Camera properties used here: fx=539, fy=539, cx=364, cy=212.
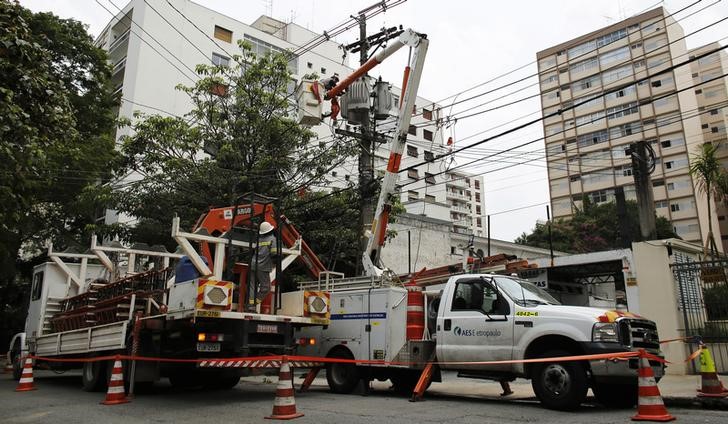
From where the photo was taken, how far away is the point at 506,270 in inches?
568

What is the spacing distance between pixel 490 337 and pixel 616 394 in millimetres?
2042

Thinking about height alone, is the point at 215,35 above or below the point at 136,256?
above

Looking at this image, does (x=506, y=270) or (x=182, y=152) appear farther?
(x=182, y=152)

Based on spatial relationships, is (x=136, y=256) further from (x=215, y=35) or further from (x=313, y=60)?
(x=313, y=60)

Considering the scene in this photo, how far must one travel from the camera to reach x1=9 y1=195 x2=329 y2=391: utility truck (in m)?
9.16

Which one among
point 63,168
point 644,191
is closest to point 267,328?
point 644,191

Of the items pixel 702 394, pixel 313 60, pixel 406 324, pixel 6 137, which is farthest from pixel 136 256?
pixel 313 60

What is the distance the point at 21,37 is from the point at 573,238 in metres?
41.9

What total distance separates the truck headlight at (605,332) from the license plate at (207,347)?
6021mm

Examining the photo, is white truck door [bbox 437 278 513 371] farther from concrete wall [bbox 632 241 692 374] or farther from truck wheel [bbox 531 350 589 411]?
concrete wall [bbox 632 241 692 374]

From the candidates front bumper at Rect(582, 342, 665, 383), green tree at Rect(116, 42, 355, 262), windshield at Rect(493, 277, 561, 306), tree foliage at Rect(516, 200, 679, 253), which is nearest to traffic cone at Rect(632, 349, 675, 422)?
front bumper at Rect(582, 342, 665, 383)

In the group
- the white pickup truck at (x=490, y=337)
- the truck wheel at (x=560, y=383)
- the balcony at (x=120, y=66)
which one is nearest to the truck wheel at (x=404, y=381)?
the white pickup truck at (x=490, y=337)

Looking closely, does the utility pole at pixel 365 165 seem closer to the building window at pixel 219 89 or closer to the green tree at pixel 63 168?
the building window at pixel 219 89

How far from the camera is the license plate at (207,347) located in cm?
900
